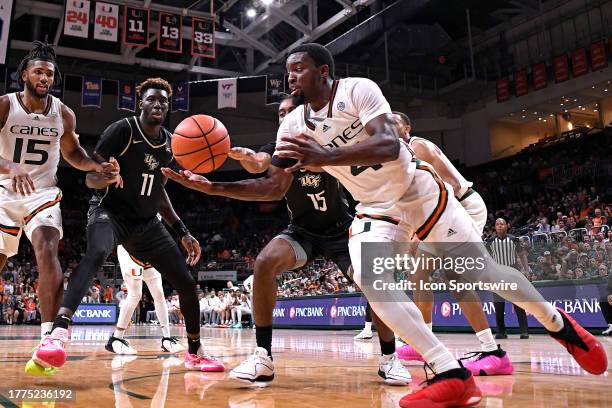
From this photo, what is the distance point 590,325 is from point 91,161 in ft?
26.5

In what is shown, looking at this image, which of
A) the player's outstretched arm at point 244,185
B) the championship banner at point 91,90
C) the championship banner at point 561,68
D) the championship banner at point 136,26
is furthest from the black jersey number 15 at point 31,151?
the championship banner at point 561,68

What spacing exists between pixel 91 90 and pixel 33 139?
1903cm

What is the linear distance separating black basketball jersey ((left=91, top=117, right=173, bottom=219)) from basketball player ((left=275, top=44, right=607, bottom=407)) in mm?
1769

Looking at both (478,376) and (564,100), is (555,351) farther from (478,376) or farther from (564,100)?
(564,100)

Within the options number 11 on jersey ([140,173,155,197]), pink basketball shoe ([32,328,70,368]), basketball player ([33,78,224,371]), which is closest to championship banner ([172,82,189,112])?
basketball player ([33,78,224,371])

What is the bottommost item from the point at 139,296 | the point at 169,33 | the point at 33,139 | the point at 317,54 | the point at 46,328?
the point at 46,328

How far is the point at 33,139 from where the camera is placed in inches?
165

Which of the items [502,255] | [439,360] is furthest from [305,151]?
[502,255]

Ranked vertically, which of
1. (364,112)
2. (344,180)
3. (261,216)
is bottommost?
(344,180)

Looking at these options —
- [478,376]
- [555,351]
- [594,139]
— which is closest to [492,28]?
[594,139]

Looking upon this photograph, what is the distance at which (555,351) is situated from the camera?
5953 mm

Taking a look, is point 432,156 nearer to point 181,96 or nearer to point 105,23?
point 105,23

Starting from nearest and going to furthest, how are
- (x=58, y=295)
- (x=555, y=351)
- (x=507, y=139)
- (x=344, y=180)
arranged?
1. (x=344, y=180)
2. (x=58, y=295)
3. (x=555, y=351)
4. (x=507, y=139)

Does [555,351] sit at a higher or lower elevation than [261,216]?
lower
